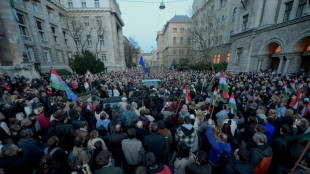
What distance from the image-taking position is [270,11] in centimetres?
1371

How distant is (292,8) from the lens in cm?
1197

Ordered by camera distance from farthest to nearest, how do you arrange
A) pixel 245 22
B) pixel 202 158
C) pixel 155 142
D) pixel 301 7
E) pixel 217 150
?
pixel 245 22 < pixel 301 7 < pixel 155 142 < pixel 217 150 < pixel 202 158

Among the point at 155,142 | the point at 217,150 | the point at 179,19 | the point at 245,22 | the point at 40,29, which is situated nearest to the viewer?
the point at 217,150

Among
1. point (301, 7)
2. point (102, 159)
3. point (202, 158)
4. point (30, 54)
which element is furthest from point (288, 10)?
point (30, 54)

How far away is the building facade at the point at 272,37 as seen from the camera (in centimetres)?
1095

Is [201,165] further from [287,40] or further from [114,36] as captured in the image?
[114,36]

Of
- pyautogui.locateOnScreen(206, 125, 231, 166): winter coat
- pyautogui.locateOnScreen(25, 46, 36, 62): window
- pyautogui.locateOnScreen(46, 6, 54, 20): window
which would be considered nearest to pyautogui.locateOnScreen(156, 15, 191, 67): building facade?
pyautogui.locateOnScreen(46, 6, 54, 20): window

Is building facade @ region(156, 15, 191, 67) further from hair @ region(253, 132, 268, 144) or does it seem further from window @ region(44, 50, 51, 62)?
hair @ region(253, 132, 268, 144)

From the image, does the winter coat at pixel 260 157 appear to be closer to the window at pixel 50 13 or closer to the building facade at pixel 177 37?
the window at pixel 50 13

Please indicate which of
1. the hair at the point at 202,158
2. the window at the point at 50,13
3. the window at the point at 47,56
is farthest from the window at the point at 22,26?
the hair at the point at 202,158

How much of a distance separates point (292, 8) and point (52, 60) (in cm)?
3276

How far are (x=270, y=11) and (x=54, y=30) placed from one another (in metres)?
33.1

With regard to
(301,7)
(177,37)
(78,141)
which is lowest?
(78,141)

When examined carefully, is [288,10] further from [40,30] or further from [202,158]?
[40,30]
